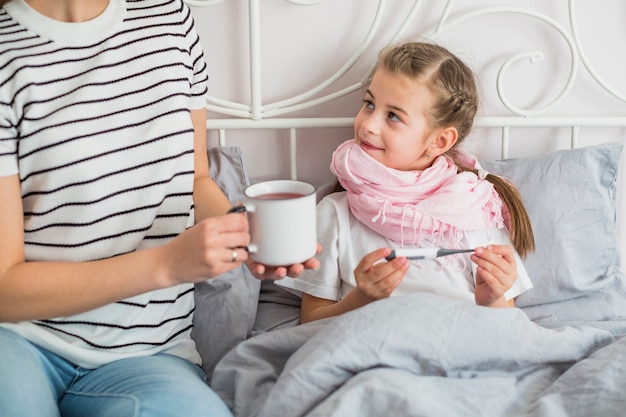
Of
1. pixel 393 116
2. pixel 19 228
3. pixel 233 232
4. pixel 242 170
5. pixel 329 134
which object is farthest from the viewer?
pixel 329 134

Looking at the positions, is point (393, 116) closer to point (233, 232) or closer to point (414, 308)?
point (414, 308)

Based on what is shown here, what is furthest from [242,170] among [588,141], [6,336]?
[588,141]

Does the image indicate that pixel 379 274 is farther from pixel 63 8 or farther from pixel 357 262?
pixel 63 8

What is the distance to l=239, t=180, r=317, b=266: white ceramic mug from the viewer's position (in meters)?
0.89

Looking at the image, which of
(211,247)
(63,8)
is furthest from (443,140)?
(63,8)

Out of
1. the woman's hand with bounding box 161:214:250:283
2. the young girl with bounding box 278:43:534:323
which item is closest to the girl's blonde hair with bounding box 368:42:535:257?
Result: the young girl with bounding box 278:43:534:323

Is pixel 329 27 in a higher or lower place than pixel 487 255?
higher

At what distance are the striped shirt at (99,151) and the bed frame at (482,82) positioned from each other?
37cm

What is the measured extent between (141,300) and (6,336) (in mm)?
211

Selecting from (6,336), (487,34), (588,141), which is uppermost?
(487,34)

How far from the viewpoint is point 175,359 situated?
1127 millimetres

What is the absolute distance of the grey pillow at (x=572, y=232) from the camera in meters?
1.40

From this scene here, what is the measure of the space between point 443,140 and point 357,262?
310mm

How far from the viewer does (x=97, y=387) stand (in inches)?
40.9
